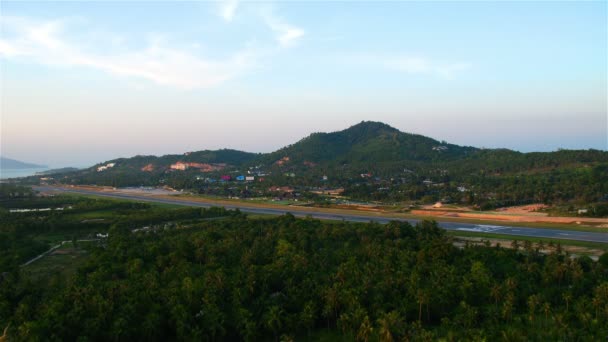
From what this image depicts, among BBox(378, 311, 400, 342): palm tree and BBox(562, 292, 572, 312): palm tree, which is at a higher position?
BBox(562, 292, 572, 312): palm tree

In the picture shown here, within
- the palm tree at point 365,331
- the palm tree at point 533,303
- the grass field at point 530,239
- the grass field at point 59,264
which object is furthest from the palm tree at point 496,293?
the grass field at point 59,264

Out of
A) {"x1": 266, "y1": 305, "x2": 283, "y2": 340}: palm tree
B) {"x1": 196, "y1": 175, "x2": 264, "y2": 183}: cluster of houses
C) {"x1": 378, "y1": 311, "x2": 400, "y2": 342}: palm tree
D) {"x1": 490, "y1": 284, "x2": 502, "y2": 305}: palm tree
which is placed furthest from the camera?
{"x1": 196, "y1": 175, "x2": 264, "y2": 183}: cluster of houses

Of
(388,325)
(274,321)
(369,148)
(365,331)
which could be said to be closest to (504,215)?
(388,325)

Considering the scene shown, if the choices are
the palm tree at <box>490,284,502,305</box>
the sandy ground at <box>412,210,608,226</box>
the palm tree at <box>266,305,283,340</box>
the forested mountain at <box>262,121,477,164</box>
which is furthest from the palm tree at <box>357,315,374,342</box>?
the forested mountain at <box>262,121,477,164</box>

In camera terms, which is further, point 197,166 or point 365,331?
point 197,166

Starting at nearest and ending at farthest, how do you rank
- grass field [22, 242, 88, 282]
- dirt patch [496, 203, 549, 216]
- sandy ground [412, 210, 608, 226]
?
grass field [22, 242, 88, 282] < sandy ground [412, 210, 608, 226] < dirt patch [496, 203, 549, 216]

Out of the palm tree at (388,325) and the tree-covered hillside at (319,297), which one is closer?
the palm tree at (388,325)


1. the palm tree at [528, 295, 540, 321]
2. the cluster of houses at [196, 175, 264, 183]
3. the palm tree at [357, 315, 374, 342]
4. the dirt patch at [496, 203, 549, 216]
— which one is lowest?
the palm tree at [357, 315, 374, 342]

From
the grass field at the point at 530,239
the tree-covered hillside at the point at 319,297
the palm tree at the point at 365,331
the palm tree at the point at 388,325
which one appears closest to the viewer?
the palm tree at the point at 388,325

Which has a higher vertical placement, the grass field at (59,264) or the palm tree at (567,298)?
the palm tree at (567,298)

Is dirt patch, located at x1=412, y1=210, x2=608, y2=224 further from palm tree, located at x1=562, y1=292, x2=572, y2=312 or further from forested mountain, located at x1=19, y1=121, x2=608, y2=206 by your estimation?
palm tree, located at x1=562, y1=292, x2=572, y2=312

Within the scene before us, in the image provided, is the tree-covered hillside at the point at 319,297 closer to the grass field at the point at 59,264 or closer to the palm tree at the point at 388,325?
the palm tree at the point at 388,325

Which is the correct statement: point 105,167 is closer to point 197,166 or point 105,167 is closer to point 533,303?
point 197,166
